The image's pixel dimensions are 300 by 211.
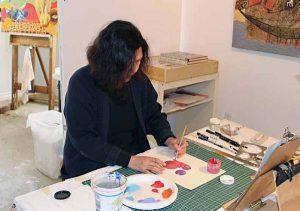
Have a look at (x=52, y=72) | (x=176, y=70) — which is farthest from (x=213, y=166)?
(x=52, y=72)

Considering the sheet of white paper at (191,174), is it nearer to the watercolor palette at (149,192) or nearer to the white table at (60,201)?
the watercolor palette at (149,192)

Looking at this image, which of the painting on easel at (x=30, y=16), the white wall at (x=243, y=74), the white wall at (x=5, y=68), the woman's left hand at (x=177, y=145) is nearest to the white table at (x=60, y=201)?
the woman's left hand at (x=177, y=145)

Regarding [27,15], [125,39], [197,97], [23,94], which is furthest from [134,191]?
[23,94]

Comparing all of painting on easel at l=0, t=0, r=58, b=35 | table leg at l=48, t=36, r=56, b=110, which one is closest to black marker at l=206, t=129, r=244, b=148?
painting on easel at l=0, t=0, r=58, b=35

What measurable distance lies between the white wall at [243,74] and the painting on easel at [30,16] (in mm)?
1274

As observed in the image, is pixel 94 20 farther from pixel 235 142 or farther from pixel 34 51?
pixel 34 51

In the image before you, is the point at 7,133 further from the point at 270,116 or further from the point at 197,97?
the point at 270,116

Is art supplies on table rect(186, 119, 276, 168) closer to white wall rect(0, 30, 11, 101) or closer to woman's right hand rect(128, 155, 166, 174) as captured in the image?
woman's right hand rect(128, 155, 166, 174)

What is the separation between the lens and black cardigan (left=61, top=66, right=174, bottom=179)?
1390 mm

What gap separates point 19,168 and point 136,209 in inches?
76.1

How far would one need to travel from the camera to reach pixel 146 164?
1.29 metres

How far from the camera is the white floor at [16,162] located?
2.42 m

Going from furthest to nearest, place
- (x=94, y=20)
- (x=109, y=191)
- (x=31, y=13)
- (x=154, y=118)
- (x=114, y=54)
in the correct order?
(x=31, y=13) → (x=94, y=20) → (x=154, y=118) → (x=114, y=54) → (x=109, y=191)

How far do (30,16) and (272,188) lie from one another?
3.06 meters
